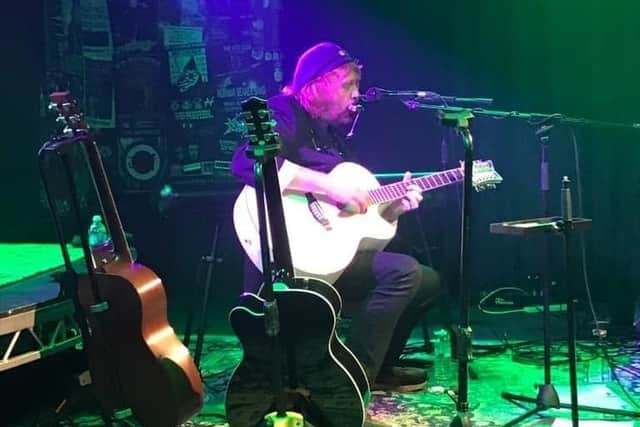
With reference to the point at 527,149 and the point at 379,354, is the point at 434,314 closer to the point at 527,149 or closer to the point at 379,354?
the point at 527,149

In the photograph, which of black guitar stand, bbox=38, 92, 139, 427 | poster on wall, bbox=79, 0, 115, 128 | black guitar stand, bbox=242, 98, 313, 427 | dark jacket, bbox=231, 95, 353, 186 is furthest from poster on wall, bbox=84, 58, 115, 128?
black guitar stand, bbox=242, 98, 313, 427

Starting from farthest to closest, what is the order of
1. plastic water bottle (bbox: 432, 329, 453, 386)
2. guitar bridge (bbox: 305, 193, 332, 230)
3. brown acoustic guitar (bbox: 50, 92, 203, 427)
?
plastic water bottle (bbox: 432, 329, 453, 386) → guitar bridge (bbox: 305, 193, 332, 230) → brown acoustic guitar (bbox: 50, 92, 203, 427)

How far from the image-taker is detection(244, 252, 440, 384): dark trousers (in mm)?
3835

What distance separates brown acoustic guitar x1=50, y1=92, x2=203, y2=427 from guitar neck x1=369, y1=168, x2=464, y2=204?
1197mm

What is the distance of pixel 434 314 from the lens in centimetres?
595

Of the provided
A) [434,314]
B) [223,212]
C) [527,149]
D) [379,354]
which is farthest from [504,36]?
[379,354]

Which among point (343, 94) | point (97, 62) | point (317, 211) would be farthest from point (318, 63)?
point (97, 62)

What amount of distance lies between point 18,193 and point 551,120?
395 cm

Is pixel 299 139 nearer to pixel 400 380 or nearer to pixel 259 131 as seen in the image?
pixel 259 131

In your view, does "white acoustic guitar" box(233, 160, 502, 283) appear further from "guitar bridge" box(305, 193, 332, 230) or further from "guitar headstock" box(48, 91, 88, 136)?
"guitar headstock" box(48, 91, 88, 136)

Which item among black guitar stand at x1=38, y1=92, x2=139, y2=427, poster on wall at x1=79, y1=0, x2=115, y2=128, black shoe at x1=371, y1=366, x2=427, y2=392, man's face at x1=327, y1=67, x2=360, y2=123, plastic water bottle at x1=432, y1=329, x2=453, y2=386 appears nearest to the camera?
black guitar stand at x1=38, y1=92, x2=139, y2=427

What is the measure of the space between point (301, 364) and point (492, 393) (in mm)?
1336

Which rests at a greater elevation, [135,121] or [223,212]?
[135,121]

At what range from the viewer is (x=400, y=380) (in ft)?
14.1
